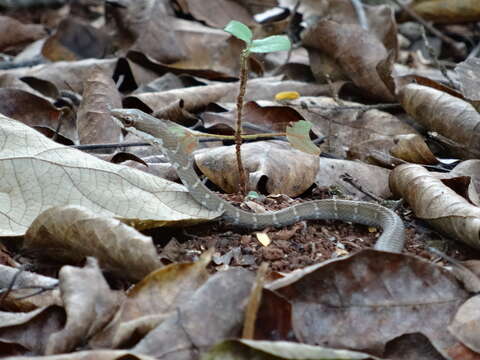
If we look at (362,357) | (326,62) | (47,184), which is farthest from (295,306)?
(326,62)

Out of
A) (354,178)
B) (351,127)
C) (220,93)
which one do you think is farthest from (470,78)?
(220,93)

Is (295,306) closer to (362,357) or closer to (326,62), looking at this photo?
(362,357)

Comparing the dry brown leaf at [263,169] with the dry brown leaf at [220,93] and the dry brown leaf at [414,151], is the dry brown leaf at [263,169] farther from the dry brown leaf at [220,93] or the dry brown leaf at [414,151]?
the dry brown leaf at [220,93]

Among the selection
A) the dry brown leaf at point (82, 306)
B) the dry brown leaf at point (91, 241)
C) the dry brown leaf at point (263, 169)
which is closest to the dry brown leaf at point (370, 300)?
the dry brown leaf at point (91, 241)

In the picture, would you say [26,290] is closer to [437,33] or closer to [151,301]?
[151,301]

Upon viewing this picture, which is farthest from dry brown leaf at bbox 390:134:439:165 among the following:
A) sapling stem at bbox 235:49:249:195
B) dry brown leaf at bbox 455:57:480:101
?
sapling stem at bbox 235:49:249:195

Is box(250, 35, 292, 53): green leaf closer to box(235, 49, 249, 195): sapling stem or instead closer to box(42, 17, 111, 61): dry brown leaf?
box(235, 49, 249, 195): sapling stem
